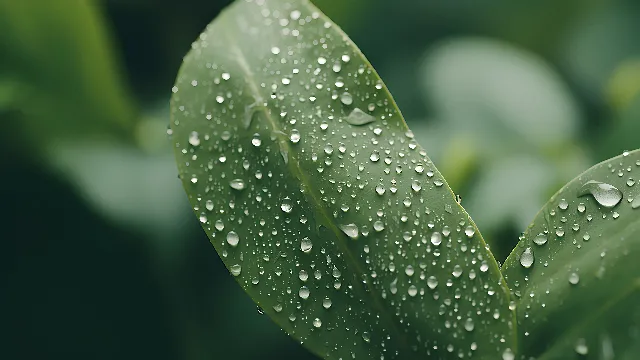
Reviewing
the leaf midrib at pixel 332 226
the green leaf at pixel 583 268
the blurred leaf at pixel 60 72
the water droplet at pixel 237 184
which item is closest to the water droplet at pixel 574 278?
the green leaf at pixel 583 268

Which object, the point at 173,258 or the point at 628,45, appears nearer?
the point at 173,258

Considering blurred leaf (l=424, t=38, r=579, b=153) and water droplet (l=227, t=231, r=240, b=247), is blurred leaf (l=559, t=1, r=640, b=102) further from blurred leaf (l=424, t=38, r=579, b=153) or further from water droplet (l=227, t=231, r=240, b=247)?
water droplet (l=227, t=231, r=240, b=247)

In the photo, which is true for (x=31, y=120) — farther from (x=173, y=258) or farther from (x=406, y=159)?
(x=406, y=159)

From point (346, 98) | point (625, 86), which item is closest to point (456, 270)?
point (346, 98)

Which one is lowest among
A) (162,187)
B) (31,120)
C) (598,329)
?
(598,329)

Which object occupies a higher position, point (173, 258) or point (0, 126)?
point (0, 126)

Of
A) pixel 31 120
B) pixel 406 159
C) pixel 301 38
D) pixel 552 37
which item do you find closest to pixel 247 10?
pixel 301 38

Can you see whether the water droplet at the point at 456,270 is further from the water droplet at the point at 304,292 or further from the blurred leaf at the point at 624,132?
the blurred leaf at the point at 624,132
